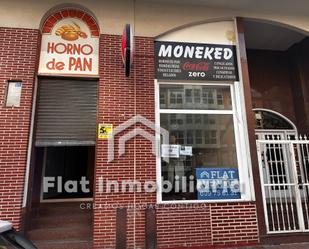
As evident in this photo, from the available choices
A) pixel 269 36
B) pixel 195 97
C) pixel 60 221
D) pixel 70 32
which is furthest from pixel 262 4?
pixel 60 221

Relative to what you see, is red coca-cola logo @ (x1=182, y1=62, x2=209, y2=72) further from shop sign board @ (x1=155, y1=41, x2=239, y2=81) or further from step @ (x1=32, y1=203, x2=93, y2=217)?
step @ (x1=32, y1=203, x2=93, y2=217)

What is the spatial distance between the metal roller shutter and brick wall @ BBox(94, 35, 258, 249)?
1.10ft

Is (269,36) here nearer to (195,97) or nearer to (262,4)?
(262,4)

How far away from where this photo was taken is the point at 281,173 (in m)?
7.05

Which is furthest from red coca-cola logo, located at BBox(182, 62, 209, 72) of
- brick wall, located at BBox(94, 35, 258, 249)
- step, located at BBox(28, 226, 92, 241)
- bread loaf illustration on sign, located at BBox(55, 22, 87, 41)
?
step, located at BBox(28, 226, 92, 241)

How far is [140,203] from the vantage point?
5816 mm

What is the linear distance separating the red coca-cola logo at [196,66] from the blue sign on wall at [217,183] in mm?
2439

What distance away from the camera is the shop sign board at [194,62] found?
6.64m

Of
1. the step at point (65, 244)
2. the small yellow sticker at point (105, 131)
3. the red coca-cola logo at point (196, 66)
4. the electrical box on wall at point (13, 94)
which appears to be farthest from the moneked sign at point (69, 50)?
the step at point (65, 244)

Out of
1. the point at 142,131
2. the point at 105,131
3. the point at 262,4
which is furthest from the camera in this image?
the point at 262,4

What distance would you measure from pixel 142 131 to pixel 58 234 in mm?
2810

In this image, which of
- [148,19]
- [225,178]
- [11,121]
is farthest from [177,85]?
[11,121]

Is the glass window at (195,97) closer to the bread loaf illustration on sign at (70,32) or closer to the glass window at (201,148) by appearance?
the glass window at (201,148)

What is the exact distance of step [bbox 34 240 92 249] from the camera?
5.45m
